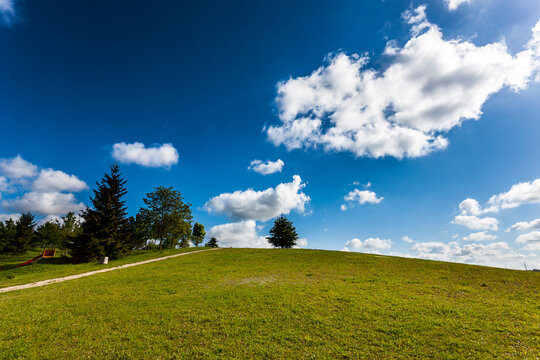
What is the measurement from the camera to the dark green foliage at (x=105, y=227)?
35688 mm

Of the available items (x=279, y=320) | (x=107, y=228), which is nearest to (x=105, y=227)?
(x=107, y=228)

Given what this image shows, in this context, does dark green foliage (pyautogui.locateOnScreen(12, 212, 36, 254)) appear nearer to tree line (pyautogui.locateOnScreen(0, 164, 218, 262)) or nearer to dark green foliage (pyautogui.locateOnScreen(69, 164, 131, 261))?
tree line (pyautogui.locateOnScreen(0, 164, 218, 262))

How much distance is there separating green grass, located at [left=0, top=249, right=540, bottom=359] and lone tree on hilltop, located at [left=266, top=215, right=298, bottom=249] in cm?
4806

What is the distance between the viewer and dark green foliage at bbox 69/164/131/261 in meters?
35.7

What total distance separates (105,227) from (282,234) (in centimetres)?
4236

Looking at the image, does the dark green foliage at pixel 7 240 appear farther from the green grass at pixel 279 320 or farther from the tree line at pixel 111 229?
the green grass at pixel 279 320

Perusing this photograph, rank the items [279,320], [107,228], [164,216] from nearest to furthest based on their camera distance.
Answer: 1. [279,320]
2. [107,228]
3. [164,216]

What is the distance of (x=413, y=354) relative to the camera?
7.63m

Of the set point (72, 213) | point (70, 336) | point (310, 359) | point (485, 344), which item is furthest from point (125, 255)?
point (485, 344)

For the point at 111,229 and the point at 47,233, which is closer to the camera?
the point at 111,229

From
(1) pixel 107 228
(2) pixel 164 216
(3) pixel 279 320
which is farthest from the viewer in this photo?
(2) pixel 164 216

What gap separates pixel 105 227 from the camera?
37.4 m

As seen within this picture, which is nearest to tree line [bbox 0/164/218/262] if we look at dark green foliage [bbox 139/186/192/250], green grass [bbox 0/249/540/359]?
dark green foliage [bbox 139/186/192/250]

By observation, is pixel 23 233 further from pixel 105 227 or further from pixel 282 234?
pixel 282 234
